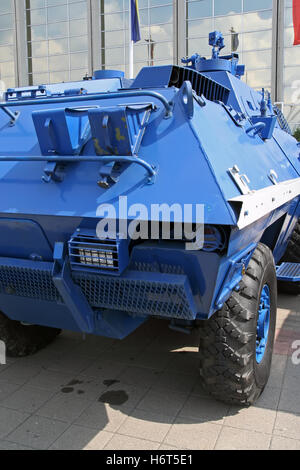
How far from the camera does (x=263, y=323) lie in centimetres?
353

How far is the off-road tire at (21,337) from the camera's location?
400 centimetres

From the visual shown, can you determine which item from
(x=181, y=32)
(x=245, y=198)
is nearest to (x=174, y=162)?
(x=245, y=198)

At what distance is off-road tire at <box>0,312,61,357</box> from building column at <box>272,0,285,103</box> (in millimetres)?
17896

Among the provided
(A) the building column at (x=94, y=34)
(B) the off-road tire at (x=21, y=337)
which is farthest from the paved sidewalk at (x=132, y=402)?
(A) the building column at (x=94, y=34)

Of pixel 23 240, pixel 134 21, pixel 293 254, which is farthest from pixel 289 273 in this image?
pixel 134 21

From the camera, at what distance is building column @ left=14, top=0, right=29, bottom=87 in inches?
984

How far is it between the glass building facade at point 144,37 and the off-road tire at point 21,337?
18.1 meters

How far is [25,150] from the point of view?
307 cm

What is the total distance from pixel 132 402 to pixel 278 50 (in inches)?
759

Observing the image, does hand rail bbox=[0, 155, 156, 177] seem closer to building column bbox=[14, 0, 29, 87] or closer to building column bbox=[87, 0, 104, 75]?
building column bbox=[87, 0, 104, 75]

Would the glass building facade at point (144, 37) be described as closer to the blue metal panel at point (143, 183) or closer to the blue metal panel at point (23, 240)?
the blue metal panel at point (143, 183)

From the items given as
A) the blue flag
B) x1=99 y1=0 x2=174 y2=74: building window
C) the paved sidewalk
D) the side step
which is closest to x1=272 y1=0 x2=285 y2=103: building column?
x1=99 y1=0 x2=174 y2=74: building window

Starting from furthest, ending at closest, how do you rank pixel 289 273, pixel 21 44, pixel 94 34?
1. pixel 21 44
2. pixel 94 34
3. pixel 289 273

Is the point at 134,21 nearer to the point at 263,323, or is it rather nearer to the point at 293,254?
the point at 293,254
